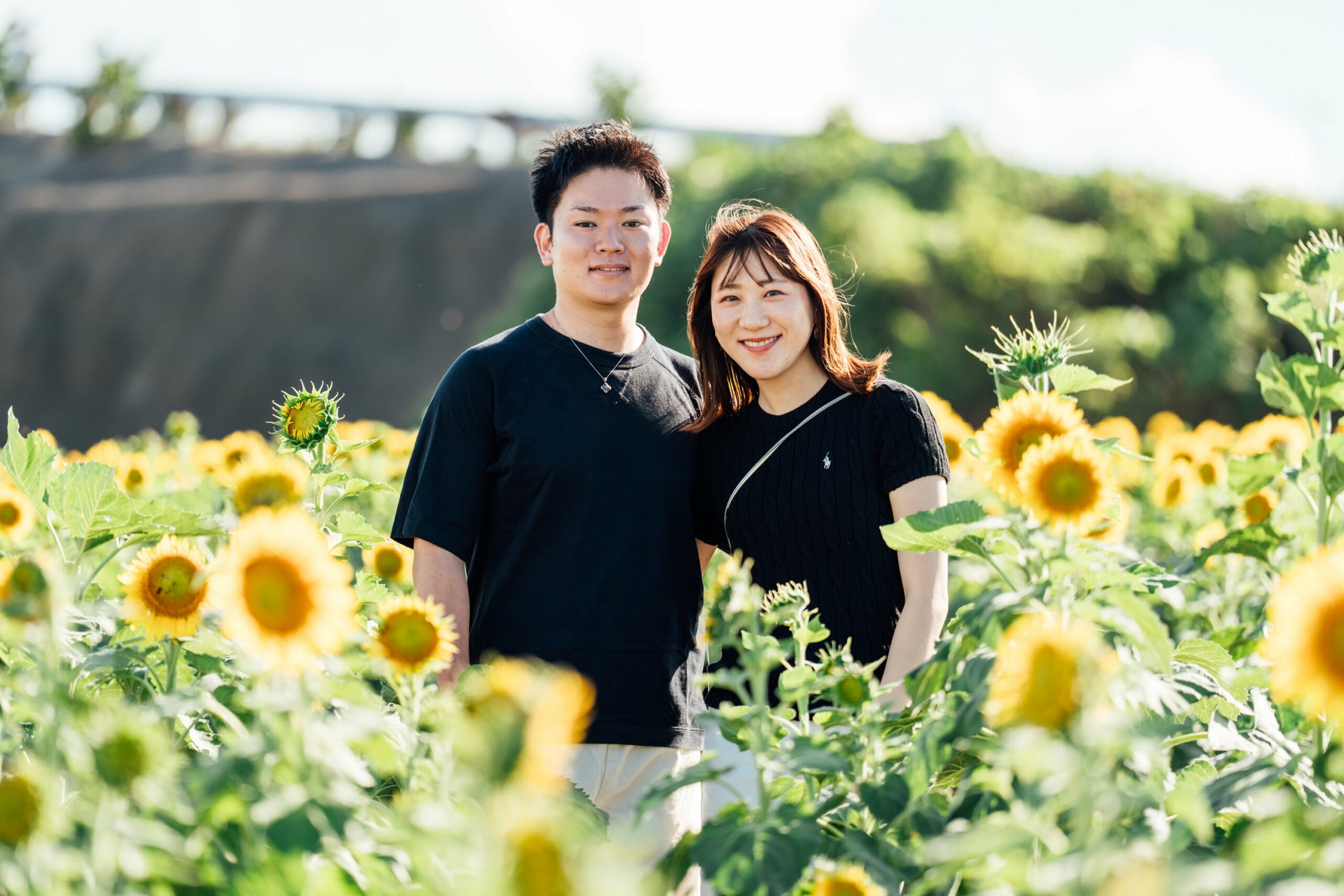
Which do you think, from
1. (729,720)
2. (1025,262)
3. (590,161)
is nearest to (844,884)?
(729,720)

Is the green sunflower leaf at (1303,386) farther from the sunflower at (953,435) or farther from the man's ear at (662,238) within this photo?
the man's ear at (662,238)

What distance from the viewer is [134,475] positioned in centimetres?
360

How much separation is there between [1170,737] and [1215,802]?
0.66 ft

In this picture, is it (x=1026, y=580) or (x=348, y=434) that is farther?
(x=348, y=434)

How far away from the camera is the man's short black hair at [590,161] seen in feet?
9.00

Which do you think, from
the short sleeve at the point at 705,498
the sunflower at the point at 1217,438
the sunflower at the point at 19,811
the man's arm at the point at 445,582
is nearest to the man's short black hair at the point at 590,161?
the short sleeve at the point at 705,498

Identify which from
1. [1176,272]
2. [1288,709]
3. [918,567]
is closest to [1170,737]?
[1288,709]

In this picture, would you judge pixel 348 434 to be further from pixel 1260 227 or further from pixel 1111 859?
pixel 1260 227

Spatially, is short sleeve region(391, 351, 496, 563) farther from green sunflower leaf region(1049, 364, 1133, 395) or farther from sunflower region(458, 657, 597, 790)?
sunflower region(458, 657, 597, 790)

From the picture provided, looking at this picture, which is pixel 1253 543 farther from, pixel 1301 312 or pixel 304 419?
pixel 304 419

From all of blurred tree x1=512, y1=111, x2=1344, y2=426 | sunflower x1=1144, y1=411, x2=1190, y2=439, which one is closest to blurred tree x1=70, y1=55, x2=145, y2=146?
blurred tree x1=512, y1=111, x2=1344, y2=426

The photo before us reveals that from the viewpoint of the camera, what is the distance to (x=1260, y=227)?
16.0 m

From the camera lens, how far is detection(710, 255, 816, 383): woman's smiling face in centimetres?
252

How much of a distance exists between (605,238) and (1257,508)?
1641 millimetres
